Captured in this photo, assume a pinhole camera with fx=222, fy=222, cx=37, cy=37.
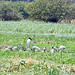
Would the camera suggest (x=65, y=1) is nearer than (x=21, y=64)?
No

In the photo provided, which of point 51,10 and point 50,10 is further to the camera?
point 50,10

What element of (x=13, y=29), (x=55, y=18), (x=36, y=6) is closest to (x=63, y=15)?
(x=55, y=18)

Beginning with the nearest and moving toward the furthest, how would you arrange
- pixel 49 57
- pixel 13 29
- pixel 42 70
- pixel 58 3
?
pixel 42 70
pixel 49 57
pixel 13 29
pixel 58 3

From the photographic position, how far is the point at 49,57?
951 centimetres

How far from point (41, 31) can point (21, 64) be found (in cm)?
1346

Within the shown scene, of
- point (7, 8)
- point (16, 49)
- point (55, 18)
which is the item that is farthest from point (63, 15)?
point (16, 49)

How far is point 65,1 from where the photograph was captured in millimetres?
39375

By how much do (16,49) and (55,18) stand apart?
93.8 feet

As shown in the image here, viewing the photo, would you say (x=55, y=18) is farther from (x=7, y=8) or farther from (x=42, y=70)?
(x=42, y=70)

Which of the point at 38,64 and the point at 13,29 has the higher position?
the point at 38,64

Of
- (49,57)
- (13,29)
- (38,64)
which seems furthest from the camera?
(13,29)

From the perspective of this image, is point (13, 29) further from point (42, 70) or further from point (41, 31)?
point (42, 70)

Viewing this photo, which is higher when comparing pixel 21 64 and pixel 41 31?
pixel 21 64

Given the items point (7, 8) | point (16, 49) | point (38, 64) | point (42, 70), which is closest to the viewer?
point (42, 70)
